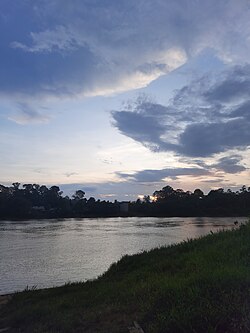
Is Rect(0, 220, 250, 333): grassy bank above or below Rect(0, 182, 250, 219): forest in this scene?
below

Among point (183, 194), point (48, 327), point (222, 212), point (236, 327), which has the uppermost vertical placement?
point (183, 194)

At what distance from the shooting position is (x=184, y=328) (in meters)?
→ 6.03

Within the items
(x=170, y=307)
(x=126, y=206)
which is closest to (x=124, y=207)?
(x=126, y=206)

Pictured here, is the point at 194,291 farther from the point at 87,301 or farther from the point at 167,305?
the point at 87,301

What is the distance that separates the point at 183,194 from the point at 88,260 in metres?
141

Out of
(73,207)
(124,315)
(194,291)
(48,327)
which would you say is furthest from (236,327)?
(73,207)

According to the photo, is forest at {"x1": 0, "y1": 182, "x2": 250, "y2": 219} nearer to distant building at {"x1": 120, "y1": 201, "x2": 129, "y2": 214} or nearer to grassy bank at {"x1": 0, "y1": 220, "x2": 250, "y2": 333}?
distant building at {"x1": 120, "y1": 201, "x2": 129, "y2": 214}

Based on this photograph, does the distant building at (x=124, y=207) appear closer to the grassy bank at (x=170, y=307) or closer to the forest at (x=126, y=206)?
the forest at (x=126, y=206)

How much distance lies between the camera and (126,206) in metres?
153

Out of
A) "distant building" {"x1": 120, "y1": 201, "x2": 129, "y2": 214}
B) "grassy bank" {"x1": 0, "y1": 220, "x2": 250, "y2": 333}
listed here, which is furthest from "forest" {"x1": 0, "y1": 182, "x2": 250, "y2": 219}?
"grassy bank" {"x1": 0, "y1": 220, "x2": 250, "y2": 333}

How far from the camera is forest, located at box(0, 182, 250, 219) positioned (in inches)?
4903

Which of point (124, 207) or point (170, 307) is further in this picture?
point (124, 207)

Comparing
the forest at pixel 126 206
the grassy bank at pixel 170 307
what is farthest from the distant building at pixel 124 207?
the grassy bank at pixel 170 307

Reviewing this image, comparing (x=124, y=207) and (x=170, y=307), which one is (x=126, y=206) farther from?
(x=170, y=307)
